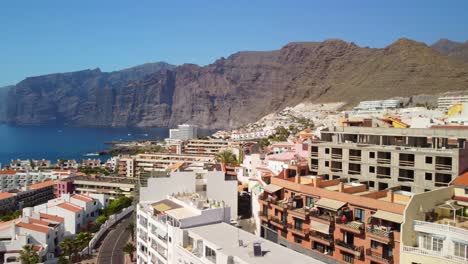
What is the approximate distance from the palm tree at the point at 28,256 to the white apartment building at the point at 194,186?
14548mm

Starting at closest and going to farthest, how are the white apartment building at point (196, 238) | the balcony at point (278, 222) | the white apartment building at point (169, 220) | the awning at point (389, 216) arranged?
the white apartment building at point (196, 238)
the awning at point (389, 216)
the white apartment building at point (169, 220)
the balcony at point (278, 222)

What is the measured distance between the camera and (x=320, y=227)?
28.2m

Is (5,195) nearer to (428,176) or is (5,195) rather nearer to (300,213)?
(300,213)

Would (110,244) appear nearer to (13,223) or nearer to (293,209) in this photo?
(13,223)

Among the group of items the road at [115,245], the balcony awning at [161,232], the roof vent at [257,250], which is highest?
the roof vent at [257,250]

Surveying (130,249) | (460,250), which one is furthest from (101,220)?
(460,250)

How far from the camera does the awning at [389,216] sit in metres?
24.2

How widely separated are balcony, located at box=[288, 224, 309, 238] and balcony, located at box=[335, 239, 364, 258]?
8.69 ft

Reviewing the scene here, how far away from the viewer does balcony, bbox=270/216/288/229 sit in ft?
103

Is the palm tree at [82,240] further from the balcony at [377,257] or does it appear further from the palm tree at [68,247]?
the balcony at [377,257]

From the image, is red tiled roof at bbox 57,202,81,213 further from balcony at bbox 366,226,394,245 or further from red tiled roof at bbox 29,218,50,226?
balcony at bbox 366,226,394,245

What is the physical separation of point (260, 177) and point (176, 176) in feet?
34.5

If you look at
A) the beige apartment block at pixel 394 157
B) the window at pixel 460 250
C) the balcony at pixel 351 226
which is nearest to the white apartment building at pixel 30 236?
the beige apartment block at pixel 394 157

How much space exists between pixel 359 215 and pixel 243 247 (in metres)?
8.90
